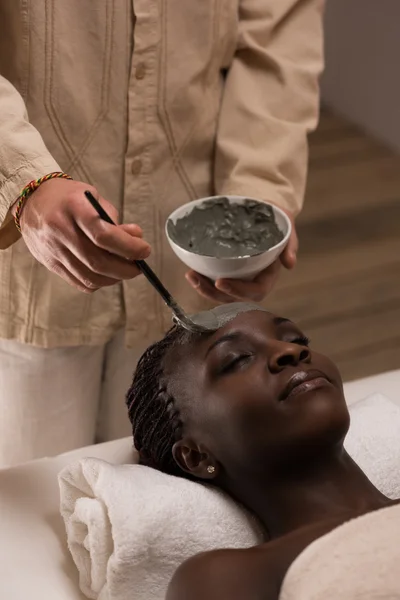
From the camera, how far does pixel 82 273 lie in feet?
4.13

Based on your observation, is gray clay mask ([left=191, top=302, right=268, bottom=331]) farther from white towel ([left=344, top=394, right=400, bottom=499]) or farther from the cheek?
white towel ([left=344, top=394, right=400, bottom=499])

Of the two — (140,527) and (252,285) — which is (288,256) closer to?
(252,285)

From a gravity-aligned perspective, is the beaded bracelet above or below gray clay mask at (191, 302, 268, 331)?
above

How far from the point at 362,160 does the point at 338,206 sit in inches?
14.4

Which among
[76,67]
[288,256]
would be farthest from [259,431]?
[76,67]

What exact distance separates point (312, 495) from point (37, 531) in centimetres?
41

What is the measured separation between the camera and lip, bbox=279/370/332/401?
1184mm

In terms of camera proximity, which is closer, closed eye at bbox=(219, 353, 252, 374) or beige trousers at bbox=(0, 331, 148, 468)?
closed eye at bbox=(219, 353, 252, 374)

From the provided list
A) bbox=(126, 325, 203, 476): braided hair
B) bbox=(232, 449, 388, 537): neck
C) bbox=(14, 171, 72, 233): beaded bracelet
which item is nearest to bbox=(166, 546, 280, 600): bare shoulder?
bbox=(232, 449, 388, 537): neck

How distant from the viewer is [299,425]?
1.16 metres

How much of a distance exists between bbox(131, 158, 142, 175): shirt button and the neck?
549 mm

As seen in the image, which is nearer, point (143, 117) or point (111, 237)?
point (111, 237)

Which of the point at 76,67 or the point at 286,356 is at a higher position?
the point at 76,67

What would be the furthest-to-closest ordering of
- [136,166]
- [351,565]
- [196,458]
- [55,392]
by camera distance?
1. [55,392]
2. [136,166]
3. [196,458]
4. [351,565]
